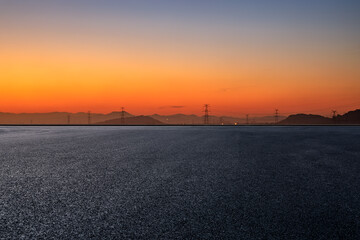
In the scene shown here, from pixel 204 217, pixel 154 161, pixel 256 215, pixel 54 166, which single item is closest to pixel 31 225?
pixel 204 217

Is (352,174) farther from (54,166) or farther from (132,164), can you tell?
(54,166)

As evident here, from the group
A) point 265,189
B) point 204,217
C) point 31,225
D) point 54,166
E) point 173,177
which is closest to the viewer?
point 31,225

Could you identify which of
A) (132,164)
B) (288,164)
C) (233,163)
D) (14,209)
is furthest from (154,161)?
(14,209)

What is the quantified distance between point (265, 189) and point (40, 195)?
4.33 meters

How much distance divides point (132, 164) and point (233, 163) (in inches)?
125

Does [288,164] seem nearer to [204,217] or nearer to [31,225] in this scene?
[204,217]

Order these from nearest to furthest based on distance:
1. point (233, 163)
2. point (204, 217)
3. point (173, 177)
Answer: point (204, 217) → point (173, 177) → point (233, 163)

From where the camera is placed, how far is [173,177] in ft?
23.3

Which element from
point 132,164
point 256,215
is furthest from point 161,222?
point 132,164

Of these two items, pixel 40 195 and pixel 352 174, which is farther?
pixel 352 174

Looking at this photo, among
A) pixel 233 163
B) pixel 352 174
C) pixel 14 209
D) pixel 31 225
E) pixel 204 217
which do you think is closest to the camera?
pixel 31 225

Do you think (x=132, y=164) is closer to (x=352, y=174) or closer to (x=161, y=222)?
(x=161, y=222)

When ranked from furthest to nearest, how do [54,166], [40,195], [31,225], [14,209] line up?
[54,166]
[40,195]
[14,209]
[31,225]

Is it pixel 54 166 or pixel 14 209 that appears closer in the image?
pixel 14 209
